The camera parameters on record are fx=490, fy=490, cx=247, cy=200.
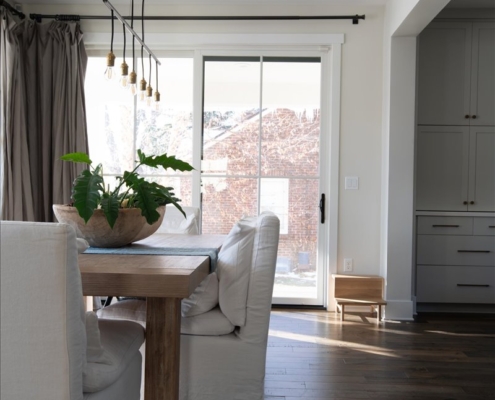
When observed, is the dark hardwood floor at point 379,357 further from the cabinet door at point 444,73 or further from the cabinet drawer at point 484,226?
the cabinet door at point 444,73

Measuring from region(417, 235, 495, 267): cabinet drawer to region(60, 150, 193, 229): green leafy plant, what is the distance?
9.03ft

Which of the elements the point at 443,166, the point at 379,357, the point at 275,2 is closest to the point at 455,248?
the point at 443,166

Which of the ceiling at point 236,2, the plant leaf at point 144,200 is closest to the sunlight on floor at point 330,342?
the plant leaf at point 144,200

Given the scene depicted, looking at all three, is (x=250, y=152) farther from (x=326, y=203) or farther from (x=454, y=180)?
(x=454, y=180)

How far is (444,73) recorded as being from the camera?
4266 millimetres

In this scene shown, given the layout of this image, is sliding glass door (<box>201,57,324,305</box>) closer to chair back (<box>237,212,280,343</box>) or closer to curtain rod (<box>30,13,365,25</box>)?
curtain rod (<box>30,13,365,25</box>)

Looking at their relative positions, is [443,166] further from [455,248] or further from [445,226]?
[455,248]

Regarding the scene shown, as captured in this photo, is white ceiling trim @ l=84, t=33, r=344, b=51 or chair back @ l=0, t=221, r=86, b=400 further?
white ceiling trim @ l=84, t=33, r=344, b=51

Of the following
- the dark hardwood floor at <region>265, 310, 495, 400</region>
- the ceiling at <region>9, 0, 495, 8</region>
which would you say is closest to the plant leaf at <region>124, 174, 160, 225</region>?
the dark hardwood floor at <region>265, 310, 495, 400</region>

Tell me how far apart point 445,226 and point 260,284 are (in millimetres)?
2753

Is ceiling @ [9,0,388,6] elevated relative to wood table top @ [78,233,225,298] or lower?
elevated

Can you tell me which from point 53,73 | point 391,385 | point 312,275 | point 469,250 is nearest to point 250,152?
point 312,275

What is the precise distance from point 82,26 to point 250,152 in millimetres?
1816

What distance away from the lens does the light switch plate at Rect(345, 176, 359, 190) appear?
420 centimetres
